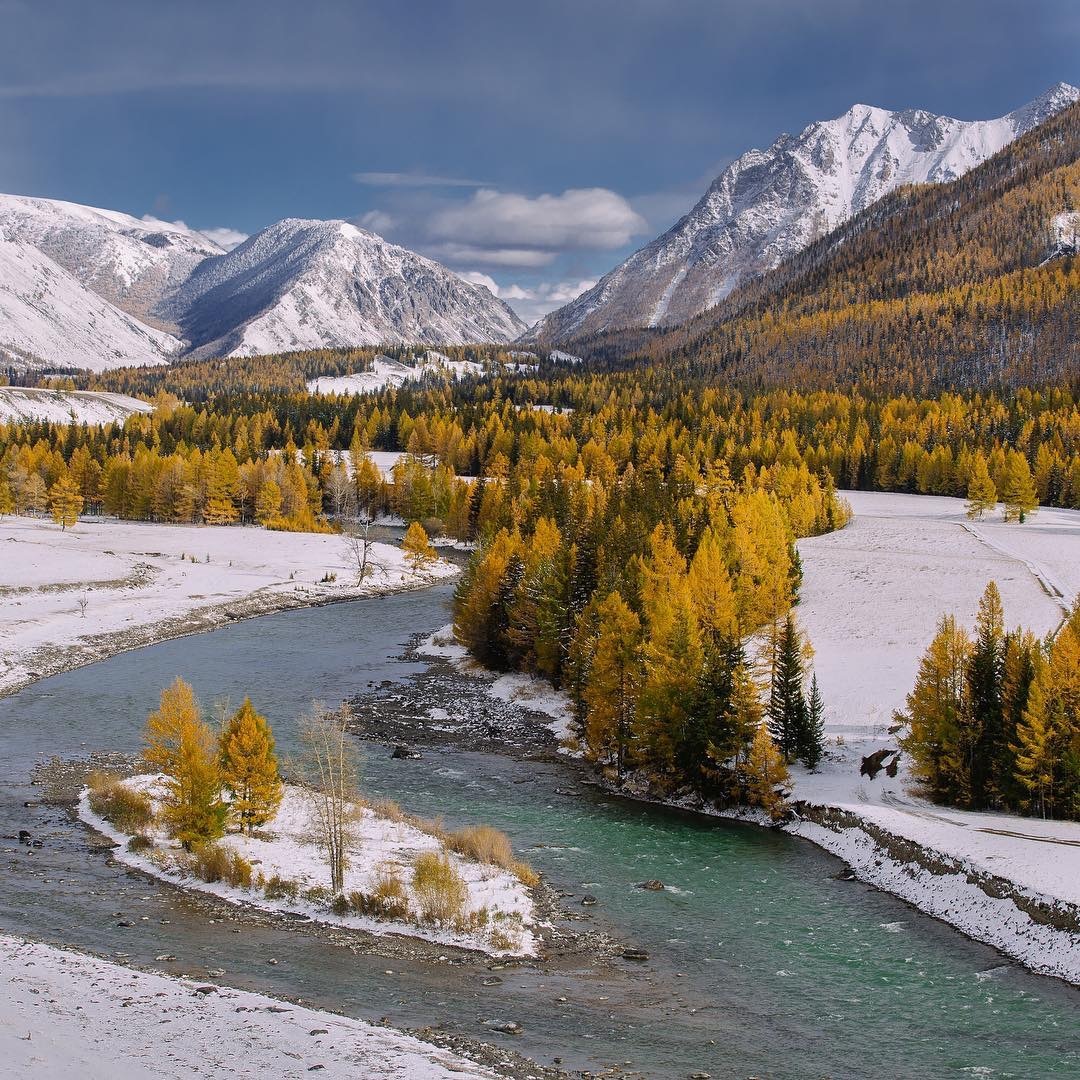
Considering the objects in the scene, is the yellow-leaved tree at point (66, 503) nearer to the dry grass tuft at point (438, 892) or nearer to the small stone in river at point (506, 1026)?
the dry grass tuft at point (438, 892)

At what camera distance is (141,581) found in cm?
9850

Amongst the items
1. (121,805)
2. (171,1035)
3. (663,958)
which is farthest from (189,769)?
(663,958)

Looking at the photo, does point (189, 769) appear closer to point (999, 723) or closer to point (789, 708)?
point (789, 708)

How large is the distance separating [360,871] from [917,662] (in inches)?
1623

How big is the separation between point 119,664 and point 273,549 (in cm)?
5085

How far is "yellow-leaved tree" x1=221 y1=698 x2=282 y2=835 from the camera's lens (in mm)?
37281

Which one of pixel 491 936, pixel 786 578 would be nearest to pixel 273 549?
pixel 786 578

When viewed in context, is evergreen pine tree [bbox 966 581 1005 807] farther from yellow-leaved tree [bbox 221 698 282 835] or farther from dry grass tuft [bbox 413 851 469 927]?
yellow-leaved tree [bbox 221 698 282 835]

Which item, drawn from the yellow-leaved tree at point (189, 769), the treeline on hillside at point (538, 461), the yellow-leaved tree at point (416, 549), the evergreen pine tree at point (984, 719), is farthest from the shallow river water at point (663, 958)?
the treeline on hillside at point (538, 461)

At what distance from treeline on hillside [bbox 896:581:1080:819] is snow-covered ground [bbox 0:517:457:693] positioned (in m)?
57.4

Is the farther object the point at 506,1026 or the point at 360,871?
the point at 360,871

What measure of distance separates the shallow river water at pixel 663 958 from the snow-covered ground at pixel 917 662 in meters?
1.40

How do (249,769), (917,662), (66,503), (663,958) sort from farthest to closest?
(66,503) < (917,662) < (249,769) < (663,958)

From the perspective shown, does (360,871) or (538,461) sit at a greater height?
(538,461)
